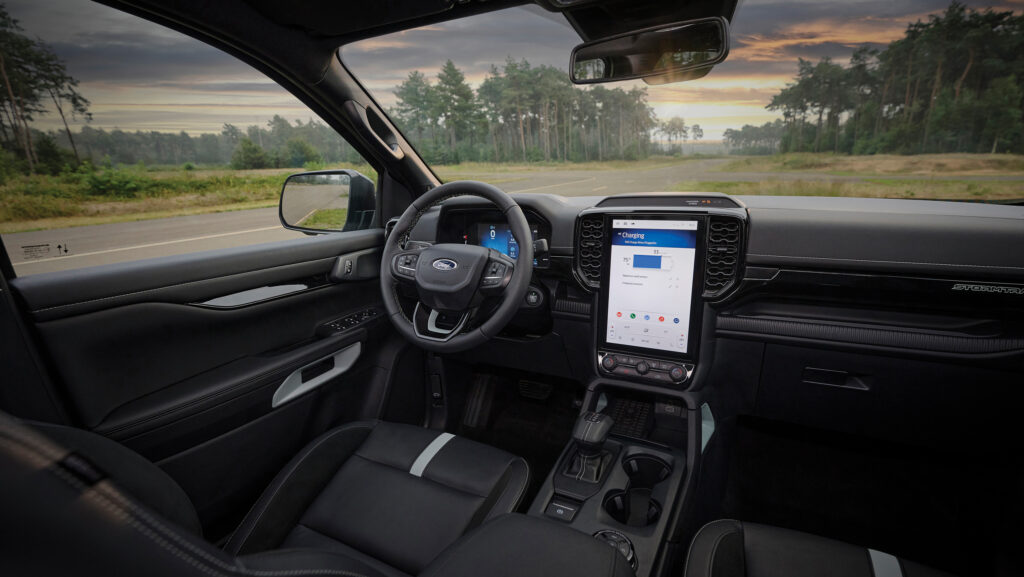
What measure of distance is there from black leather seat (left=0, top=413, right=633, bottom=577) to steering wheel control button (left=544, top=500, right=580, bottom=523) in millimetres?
176

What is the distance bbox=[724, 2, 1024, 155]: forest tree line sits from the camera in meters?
1.78

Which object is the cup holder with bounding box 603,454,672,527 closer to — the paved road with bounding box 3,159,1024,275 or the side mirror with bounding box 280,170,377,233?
the paved road with bounding box 3,159,1024,275

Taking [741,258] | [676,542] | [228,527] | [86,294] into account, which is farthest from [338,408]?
[741,258]

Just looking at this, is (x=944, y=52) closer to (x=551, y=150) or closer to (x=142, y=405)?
(x=551, y=150)

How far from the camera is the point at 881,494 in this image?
2.13 meters

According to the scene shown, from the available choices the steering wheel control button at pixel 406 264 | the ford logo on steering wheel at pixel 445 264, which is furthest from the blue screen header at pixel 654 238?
the steering wheel control button at pixel 406 264

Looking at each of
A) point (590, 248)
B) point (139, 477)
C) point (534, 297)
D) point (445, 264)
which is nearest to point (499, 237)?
point (534, 297)

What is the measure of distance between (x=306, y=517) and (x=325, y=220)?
160 centimetres

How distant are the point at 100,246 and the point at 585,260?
1.83 m

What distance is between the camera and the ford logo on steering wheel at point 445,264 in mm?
1902

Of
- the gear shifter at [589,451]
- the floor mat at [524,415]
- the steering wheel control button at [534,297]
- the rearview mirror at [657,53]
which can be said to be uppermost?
the rearview mirror at [657,53]

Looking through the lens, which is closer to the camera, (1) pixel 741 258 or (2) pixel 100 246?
(2) pixel 100 246

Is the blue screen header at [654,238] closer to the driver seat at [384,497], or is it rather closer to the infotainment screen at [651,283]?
the infotainment screen at [651,283]

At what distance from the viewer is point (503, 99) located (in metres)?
3.21
